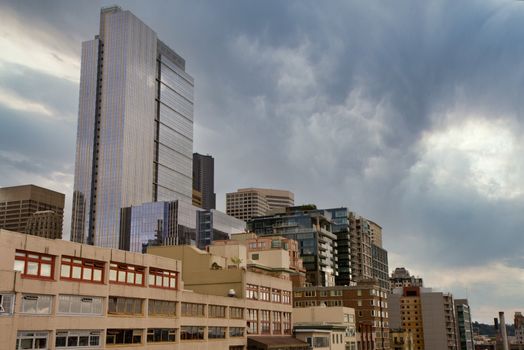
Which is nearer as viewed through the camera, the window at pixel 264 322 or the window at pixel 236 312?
the window at pixel 236 312

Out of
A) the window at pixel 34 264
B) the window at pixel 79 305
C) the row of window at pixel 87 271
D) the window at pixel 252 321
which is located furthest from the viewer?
the window at pixel 252 321

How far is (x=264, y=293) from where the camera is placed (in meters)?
111

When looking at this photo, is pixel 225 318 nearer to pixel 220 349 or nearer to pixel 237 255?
pixel 220 349

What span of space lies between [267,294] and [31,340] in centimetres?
5805

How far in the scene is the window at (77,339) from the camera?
6303cm

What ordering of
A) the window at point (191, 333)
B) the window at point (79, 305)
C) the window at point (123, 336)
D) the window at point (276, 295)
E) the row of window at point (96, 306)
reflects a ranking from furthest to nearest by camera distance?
the window at point (276, 295)
the window at point (191, 333)
the window at point (123, 336)
the window at point (79, 305)
the row of window at point (96, 306)

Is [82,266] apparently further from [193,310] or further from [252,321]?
[252,321]

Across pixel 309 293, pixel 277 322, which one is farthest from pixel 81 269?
pixel 309 293

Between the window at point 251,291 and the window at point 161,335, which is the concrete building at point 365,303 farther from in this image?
the window at point 161,335

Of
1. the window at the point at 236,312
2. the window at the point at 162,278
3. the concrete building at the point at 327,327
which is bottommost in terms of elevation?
the concrete building at the point at 327,327

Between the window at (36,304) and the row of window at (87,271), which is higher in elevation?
the row of window at (87,271)

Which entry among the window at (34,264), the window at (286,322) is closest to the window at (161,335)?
the window at (34,264)

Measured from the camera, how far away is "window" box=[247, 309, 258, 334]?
341 ft

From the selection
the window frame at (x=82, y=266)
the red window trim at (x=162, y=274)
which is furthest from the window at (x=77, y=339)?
the red window trim at (x=162, y=274)
